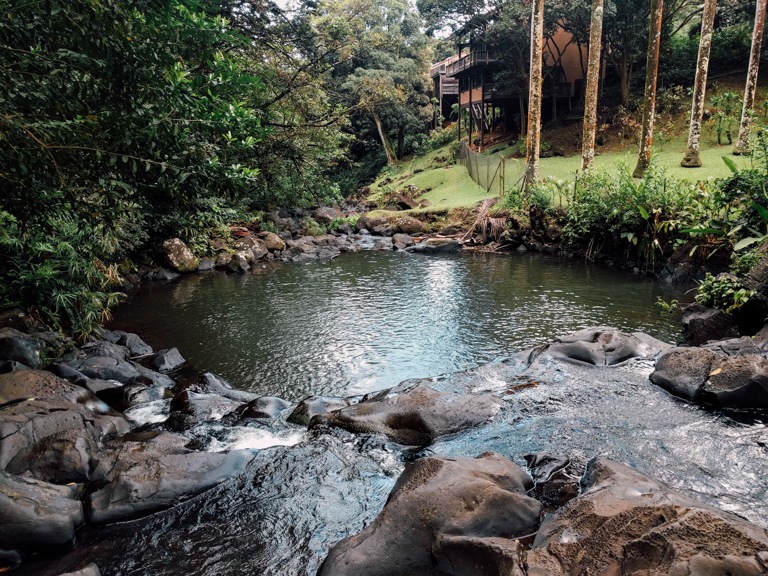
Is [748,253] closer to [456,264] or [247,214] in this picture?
[456,264]

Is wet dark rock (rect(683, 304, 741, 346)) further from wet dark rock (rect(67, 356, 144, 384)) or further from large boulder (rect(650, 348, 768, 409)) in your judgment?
wet dark rock (rect(67, 356, 144, 384))

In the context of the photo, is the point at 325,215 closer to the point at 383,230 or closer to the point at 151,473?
the point at 383,230

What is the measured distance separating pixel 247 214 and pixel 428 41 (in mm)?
29623

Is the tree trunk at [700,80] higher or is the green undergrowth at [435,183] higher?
the tree trunk at [700,80]

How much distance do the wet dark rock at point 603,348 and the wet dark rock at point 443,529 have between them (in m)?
3.67

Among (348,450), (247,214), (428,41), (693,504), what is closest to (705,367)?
(693,504)

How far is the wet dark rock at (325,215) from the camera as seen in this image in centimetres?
2605

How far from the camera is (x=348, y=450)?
498cm

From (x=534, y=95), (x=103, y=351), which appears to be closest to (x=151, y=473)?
(x=103, y=351)

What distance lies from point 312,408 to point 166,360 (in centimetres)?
338

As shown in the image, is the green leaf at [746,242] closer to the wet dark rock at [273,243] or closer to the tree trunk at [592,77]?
the tree trunk at [592,77]

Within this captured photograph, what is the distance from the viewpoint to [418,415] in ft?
17.3

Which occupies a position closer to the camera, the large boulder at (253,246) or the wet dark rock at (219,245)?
the wet dark rock at (219,245)

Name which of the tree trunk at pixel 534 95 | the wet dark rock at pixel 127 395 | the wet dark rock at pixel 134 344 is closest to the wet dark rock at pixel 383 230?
the tree trunk at pixel 534 95
